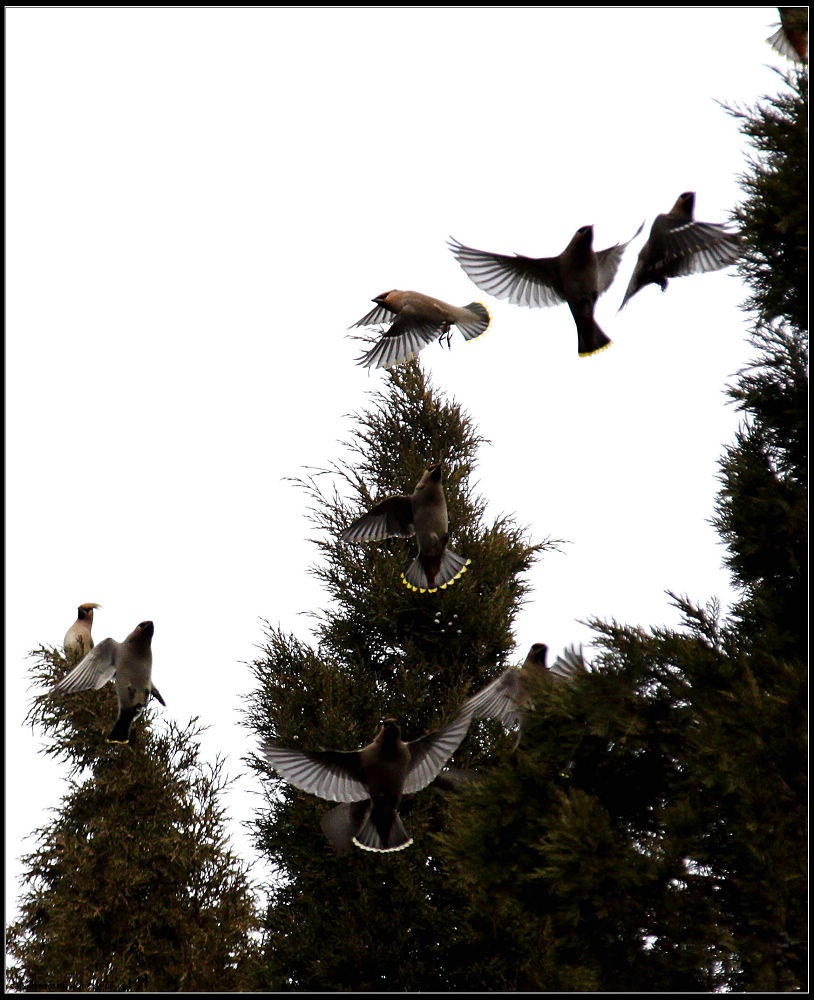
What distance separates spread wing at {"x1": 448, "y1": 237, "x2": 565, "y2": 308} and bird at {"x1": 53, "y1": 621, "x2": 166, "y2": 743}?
255cm

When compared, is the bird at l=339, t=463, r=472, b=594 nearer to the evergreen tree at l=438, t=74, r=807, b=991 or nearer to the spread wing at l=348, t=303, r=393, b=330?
the spread wing at l=348, t=303, r=393, b=330

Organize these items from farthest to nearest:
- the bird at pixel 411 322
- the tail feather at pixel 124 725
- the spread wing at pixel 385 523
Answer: the bird at pixel 411 322 < the spread wing at pixel 385 523 < the tail feather at pixel 124 725

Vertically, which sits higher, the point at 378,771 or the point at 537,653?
the point at 537,653

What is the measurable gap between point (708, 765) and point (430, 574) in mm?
2540

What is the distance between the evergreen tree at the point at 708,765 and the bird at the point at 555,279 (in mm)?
1398

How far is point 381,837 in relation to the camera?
510 centimetres

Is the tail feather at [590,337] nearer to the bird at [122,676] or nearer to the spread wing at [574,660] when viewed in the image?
the spread wing at [574,660]

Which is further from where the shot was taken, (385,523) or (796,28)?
(385,523)

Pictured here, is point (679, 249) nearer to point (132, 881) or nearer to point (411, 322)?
point (411, 322)

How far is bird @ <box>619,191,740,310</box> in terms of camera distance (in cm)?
490

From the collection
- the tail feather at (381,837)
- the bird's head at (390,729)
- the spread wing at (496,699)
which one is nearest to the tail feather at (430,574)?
the spread wing at (496,699)

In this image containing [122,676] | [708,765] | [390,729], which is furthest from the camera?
[122,676]

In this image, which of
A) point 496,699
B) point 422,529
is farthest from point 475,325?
point 496,699

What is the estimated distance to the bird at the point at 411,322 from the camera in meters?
6.21
